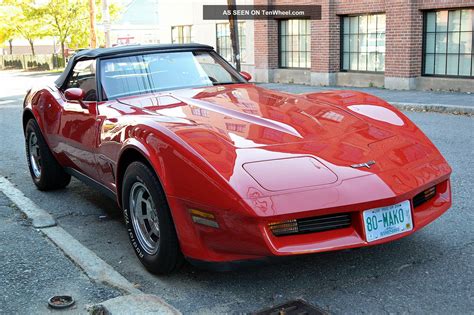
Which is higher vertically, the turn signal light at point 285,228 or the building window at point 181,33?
the building window at point 181,33

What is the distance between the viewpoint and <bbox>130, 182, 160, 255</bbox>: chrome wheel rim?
3.78m

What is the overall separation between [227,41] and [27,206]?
61.5 feet

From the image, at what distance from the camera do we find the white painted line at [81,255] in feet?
11.0

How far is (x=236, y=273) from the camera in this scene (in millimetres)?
3777

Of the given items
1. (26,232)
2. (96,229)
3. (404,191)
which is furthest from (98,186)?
(404,191)

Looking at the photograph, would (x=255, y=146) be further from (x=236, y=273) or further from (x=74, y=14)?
(x=74, y=14)

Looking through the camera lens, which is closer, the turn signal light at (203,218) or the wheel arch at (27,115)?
the turn signal light at (203,218)

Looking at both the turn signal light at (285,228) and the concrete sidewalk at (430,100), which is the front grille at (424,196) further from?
the concrete sidewalk at (430,100)

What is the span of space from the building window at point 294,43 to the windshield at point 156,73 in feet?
47.7

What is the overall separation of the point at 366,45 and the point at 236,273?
1451 cm

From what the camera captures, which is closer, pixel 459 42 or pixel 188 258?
pixel 188 258

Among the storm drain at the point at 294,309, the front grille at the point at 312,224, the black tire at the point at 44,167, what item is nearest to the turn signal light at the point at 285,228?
the front grille at the point at 312,224

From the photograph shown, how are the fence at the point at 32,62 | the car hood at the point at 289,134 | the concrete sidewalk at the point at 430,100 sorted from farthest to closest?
the fence at the point at 32,62, the concrete sidewalk at the point at 430,100, the car hood at the point at 289,134

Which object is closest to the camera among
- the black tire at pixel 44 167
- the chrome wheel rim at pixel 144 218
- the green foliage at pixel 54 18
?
the chrome wheel rim at pixel 144 218
